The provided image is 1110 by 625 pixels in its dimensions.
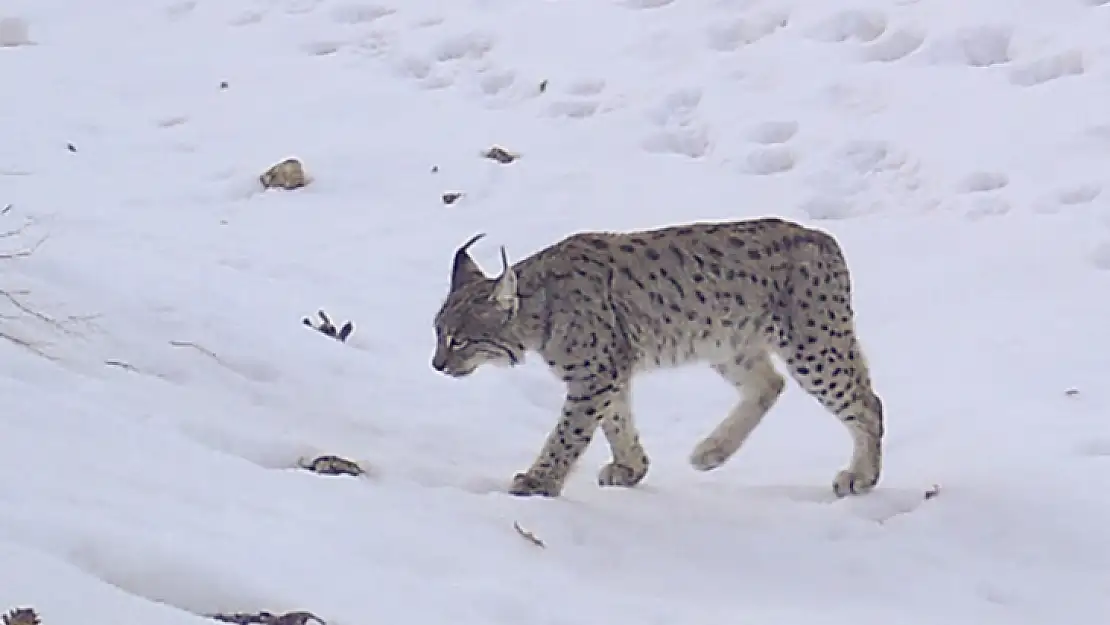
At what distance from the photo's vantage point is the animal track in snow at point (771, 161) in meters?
8.95

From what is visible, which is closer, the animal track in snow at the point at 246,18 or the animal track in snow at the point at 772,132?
the animal track in snow at the point at 772,132

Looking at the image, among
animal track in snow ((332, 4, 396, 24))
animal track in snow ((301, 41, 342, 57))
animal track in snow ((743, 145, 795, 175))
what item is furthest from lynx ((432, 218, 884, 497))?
animal track in snow ((332, 4, 396, 24))

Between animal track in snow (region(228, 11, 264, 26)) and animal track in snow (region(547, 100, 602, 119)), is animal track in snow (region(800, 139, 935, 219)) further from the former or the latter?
animal track in snow (region(228, 11, 264, 26))

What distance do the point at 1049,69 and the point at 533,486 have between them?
4.61 metres

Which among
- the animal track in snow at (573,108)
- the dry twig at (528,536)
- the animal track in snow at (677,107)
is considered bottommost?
the animal track in snow at (573,108)

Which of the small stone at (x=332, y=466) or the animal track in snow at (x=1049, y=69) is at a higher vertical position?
the small stone at (x=332, y=466)

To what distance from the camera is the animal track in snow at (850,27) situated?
9781 mm

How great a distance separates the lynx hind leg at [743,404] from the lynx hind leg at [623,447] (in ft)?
1.05

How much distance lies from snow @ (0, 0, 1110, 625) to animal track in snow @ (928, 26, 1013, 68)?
0.05 feet

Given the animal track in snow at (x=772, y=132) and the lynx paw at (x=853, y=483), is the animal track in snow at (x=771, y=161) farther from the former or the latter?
the lynx paw at (x=853, y=483)

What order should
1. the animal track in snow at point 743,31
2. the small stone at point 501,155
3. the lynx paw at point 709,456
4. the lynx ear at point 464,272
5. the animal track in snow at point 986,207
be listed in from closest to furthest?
the lynx ear at point 464,272
the lynx paw at point 709,456
the animal track in snow at point 986,207
the small stone at point 501,155
the animal track in snow at point 743,31

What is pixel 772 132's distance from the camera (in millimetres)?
9227

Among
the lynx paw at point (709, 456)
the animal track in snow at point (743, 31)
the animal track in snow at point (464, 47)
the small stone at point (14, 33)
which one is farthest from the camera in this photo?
the small stone at point (14, 33)

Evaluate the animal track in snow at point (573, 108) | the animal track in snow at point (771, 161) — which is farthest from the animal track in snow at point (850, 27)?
the animal track in snow at point (573, 108)
